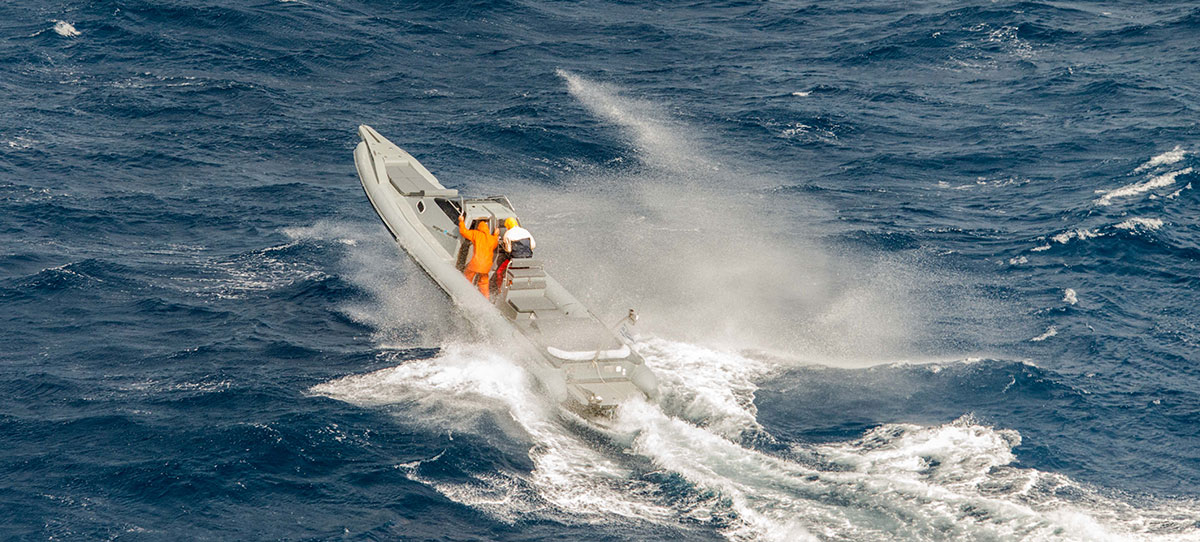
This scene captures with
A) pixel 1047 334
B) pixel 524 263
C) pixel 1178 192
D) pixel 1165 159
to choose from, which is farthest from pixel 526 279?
pixel 1165 159

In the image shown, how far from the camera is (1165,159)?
3912cm

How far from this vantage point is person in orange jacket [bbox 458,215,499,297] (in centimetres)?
3139

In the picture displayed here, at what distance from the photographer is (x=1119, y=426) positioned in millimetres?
26516

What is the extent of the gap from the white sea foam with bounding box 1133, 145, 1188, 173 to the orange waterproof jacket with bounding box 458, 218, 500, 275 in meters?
21.1

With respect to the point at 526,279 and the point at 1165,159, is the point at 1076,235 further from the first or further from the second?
the point at 526,279

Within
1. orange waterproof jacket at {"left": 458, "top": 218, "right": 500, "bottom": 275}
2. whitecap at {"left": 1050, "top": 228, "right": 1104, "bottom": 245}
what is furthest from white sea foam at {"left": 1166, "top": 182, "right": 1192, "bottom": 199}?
orange waterproof jacket at {"left": 458, "top": 218, "right": 500, "bottom": 275}

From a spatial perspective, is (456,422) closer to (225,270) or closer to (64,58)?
(225,270)

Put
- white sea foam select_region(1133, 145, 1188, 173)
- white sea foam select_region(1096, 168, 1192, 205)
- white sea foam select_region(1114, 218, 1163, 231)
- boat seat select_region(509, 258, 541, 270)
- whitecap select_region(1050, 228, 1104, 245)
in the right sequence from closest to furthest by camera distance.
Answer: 1. boat seat select_region(509, 258, 541, 270)
2. whitecap select_region(1050, 228, 1104, 245)
3. white sea foam select_region(1114, 218, 1163, 231)
4. white sea foam select_region(1096, 168, 1192, 205)
5. white sea foam select_region(1133, 145, 1188, 173)

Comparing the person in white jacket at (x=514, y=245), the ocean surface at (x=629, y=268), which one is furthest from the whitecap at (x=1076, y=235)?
the person in white jacket at (x=514, y=245)

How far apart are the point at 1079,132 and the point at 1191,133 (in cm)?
347

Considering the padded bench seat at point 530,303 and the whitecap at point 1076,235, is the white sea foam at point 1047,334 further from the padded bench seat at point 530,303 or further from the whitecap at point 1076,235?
the padded bench seat at point 530,303

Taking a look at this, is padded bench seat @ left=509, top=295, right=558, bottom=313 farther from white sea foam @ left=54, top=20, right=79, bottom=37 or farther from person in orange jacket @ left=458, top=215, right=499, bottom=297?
white sea foam @ left=54, top=20, right=79, bottom=37

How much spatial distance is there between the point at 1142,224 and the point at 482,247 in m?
18.9

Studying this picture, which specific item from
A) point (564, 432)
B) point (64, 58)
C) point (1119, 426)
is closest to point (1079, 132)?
point (1119, 426)
